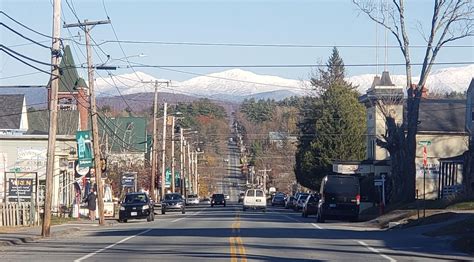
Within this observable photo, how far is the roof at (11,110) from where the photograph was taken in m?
69.9

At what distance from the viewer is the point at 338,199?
4669cm

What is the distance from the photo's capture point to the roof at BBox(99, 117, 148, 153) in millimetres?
94688

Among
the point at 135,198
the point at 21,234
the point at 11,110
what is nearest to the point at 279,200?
the point at 11,110

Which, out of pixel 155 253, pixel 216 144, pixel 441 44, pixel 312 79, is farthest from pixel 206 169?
pixel 155 253

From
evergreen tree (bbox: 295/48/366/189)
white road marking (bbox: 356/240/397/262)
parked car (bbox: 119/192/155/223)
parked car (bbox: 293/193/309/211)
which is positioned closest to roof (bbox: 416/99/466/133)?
evergreen tree (bbox: 295/48/366/189)

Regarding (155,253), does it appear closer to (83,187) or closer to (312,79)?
(83,187)

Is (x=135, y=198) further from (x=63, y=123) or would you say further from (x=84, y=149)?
(x=63, y=123)

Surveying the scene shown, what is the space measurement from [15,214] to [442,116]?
39109 mm

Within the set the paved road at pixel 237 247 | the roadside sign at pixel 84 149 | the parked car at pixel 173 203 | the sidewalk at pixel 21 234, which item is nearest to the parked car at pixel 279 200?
the parked car at pixel 173 203

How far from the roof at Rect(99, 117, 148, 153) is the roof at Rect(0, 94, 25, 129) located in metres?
19.8

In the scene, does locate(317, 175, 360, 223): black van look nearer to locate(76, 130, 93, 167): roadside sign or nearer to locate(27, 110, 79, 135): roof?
locate(76, 130, 93, 167): roadside sign

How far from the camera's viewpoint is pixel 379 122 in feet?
241

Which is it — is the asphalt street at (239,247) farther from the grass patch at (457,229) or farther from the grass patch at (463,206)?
the grass patch at (463,206)

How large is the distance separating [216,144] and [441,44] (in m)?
140
